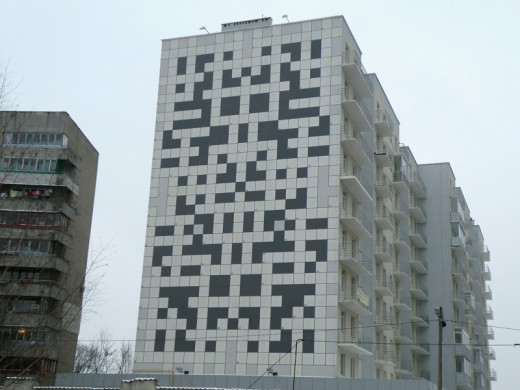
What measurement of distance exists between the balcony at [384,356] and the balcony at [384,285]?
483 centimetres

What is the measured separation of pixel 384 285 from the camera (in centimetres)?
7356

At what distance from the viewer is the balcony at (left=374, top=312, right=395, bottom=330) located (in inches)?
2739

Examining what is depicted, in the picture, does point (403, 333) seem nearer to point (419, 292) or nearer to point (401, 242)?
point (419, 292)

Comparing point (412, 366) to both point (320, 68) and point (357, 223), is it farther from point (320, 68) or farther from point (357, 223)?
point (320, 68)

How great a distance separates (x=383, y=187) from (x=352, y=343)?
17.5 meters

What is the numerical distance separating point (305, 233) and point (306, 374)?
10.7 meters

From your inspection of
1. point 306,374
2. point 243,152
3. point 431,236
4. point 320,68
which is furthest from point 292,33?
point 431,236

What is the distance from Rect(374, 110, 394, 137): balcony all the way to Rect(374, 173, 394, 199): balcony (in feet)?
13.3

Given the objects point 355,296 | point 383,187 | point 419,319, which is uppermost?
point 383,187

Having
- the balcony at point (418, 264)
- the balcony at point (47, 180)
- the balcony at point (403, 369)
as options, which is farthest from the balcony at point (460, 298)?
the balcony at point (47, 180)


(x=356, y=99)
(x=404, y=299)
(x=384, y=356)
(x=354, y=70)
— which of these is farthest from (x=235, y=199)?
(x=404, y=299)

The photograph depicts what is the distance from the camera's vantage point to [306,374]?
188ft

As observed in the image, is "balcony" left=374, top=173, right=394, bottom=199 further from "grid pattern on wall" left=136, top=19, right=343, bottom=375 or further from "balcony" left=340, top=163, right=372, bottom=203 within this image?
"grid pattern on wall" left=136, top=19, right=343, bottom=375

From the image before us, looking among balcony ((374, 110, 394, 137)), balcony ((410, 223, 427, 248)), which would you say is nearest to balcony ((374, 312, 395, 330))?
balcony ((410, 223, 427, 248))
